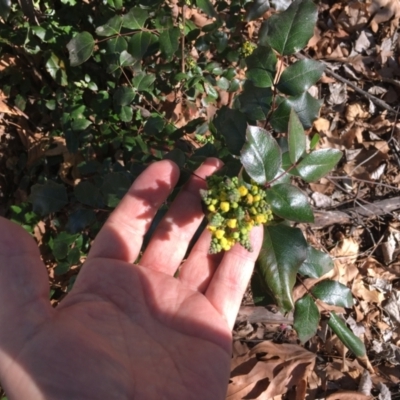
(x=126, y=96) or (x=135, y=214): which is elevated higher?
(x=126, y=96)

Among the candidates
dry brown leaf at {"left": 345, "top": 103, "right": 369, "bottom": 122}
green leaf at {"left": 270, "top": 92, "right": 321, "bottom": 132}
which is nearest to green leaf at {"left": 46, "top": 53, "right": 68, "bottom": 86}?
green leaf at {"left": 270, "top": 92, "right": 321, "bottom": 132}

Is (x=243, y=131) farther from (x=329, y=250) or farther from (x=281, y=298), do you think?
(x=329, y=250)

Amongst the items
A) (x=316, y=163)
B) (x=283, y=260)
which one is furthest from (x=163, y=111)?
(x=283, y=260)

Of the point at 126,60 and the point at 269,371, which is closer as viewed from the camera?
the point at 126,60

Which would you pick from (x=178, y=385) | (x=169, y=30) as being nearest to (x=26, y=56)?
(x=169, y=30)

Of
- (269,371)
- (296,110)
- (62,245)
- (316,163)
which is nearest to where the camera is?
(316,163)

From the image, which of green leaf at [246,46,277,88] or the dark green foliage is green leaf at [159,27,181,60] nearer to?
the dark green foliage

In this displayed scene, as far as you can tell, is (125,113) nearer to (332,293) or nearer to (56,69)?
(56,69)
